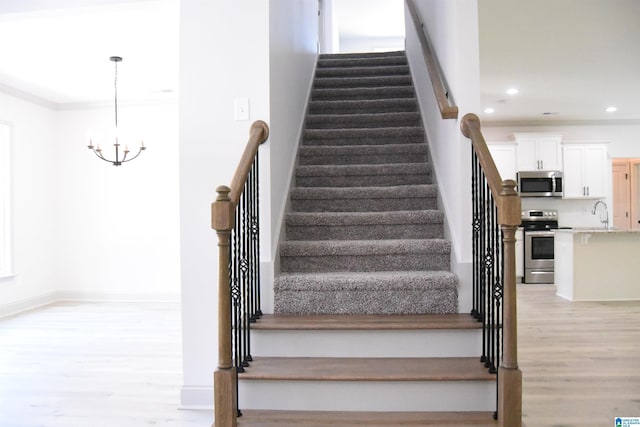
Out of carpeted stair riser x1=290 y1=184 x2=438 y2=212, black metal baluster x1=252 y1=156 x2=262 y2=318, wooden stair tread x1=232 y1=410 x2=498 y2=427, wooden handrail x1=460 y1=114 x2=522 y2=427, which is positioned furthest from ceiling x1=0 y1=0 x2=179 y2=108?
wooden stair tread x1=232 y1=410 x2=498 y2=427

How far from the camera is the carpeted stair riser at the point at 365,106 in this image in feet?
14.5

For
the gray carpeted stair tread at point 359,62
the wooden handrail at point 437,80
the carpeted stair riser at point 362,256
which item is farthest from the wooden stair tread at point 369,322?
the gray carpeted stair tread at point 359,62

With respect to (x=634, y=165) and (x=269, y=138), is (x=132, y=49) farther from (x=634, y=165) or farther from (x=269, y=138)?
(x=634, y=165)

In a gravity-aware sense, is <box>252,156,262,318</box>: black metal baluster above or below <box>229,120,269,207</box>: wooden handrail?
below

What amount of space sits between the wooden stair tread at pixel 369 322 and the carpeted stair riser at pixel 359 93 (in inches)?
111

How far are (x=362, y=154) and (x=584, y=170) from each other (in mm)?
5832

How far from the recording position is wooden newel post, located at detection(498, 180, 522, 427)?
73.9 inches

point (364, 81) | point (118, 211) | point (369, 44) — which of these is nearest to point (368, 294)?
point (364, 81)

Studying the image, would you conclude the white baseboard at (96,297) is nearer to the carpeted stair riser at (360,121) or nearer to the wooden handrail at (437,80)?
Result: the carpeted stair riser at (360,121)

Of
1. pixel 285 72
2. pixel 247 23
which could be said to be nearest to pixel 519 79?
pixel 285 72

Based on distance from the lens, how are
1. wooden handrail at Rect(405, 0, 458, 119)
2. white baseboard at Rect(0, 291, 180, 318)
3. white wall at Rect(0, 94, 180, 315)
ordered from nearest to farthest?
wooden handrail at Rect(405, 0, 458, 119) → white baseboard at Rect(0, 291, 180, 318) → white wall at Rect(0, 94, 180, 315)

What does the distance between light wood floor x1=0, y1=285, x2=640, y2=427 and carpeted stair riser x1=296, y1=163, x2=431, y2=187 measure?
1685 millimetres

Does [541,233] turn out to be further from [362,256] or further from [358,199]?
[362,256]

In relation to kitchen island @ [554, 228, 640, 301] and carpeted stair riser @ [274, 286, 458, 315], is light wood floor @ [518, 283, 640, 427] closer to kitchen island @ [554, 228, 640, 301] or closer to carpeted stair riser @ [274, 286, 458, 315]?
kitchen island @ [554, 228, 640, 301]
